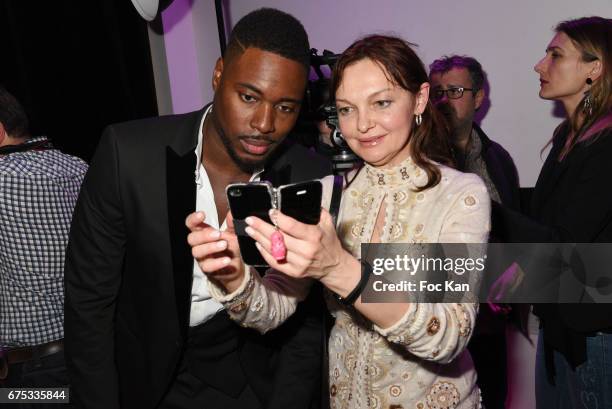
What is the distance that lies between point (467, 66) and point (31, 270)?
2667mm

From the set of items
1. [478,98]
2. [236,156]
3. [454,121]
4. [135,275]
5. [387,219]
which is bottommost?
[135,275]

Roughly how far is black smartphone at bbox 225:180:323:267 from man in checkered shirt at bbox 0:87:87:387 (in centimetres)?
166

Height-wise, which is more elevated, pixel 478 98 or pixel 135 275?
pixel 478 98

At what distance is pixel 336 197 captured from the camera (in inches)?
57.2

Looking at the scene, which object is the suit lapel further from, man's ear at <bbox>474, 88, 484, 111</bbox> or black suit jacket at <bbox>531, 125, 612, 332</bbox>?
man's ear at <bbox>474, 88, 484, 111</bbox>

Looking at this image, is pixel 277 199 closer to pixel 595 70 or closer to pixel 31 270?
pixel 31 270

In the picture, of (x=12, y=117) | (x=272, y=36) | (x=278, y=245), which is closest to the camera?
(x=278, y=245)

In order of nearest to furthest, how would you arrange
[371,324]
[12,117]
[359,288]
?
[359,288], [371,324], [12,117]

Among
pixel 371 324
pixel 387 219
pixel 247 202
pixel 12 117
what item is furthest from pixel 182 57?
pixel 247 202

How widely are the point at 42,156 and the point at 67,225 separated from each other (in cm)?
37

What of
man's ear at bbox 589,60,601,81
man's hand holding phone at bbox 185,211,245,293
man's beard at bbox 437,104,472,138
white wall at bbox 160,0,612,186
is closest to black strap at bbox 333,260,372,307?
man's hand holding phone at bbox 185,211,245,293

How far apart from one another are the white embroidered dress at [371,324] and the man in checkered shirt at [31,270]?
1.36 metres

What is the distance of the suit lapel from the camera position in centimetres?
146

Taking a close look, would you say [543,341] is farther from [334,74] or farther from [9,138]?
[9,138]
